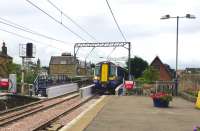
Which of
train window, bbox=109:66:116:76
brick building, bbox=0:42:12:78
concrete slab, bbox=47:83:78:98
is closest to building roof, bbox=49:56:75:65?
brick building, bbox=0:42:12:78

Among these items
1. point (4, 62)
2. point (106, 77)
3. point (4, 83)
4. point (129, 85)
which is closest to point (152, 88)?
point (129, 85)

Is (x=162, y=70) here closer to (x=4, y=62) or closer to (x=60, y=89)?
(x=4, y=62)

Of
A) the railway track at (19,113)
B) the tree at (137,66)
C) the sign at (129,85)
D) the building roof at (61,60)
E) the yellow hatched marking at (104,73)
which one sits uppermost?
the building roof at (61,60)

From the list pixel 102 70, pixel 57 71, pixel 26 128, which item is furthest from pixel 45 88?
pixel 57 71

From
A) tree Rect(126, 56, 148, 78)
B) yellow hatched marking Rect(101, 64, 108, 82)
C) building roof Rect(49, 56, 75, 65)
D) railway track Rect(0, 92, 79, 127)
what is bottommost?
railway track Rect(0, 92, 79, 127)

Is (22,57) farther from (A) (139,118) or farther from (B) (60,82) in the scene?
(A) (139,118)

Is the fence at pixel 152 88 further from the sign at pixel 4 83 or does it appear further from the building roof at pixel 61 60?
the building roof at pixel 61 60

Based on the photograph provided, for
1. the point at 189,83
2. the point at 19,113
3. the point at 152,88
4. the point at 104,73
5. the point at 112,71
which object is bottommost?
the point at 19,113

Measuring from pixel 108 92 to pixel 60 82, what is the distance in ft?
18.7

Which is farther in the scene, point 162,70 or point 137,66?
point 137,66

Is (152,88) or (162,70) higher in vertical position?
(162,70)

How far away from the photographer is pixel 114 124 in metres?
15.4

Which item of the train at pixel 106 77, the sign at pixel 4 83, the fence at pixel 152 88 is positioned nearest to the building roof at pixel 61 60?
the train at pixel 106 77

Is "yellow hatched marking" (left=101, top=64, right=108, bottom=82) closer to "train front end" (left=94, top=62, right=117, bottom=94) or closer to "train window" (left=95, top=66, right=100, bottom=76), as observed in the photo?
"train front end" (left=94, top=62, right=117, bottom=94)
